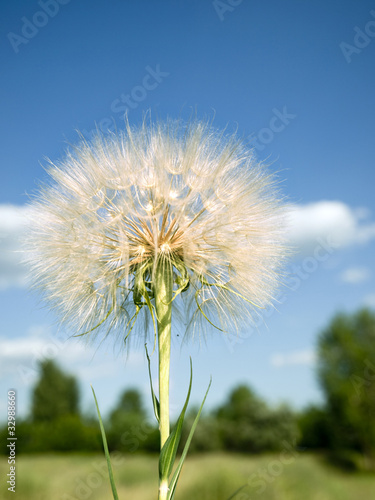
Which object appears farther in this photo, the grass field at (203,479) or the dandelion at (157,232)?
the grass field at (203,479)

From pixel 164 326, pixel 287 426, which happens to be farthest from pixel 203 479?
pixel 164 326

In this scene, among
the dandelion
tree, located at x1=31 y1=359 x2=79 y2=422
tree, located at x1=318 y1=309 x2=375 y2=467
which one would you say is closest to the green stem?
the dandelion

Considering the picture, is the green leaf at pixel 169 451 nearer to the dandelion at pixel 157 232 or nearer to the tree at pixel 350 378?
the dandelion at pixel 157 232

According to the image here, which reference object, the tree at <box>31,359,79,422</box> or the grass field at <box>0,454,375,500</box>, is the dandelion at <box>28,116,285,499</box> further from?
the tree at <box>31,359,79,422</box>

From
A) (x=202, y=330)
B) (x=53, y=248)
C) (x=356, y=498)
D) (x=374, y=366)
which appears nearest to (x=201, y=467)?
(x=356, y=498)

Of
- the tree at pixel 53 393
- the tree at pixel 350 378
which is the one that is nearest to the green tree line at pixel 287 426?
the tree at pixel 350 378

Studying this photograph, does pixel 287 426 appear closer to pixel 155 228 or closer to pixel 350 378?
pixel 350 378

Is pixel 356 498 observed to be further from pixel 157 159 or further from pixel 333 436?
pixel 157 159
